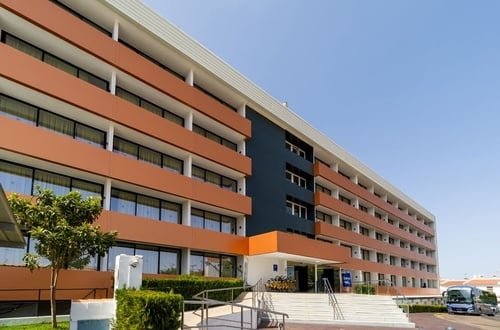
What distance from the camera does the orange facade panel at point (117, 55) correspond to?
66.6 feet

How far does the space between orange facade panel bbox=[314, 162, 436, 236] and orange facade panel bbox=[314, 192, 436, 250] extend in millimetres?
1872

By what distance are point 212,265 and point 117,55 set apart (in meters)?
14.0

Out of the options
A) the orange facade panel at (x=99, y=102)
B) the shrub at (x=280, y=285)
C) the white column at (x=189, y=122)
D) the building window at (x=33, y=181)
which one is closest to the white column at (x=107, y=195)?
the building window at (x=33, y=181)

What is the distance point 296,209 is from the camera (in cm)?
3906

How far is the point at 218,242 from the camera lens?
28.5 metres

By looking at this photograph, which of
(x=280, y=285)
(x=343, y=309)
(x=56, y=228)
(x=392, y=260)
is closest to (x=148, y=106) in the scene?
(x=56, y=228)

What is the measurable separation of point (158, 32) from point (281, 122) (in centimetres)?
1426

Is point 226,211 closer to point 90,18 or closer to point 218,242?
point 218,242

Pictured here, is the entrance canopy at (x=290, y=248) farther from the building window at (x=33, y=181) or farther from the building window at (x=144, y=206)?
the building window at (x=33, y=181)

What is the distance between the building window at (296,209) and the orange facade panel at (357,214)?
4.81 feet

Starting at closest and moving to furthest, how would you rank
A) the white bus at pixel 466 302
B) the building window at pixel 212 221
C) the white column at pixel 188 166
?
1. the white column at pixel 188 166
2. the building window at pixel 212 221
3. the white bus at pixel 466 302

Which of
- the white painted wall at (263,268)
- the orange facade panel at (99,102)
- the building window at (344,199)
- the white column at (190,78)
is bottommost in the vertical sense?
the white painted wall at (263,268)

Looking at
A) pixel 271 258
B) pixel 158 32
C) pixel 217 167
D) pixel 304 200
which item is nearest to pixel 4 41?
pixel 158 32

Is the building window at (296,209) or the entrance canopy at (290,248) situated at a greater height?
the building window at (296,209)
